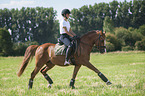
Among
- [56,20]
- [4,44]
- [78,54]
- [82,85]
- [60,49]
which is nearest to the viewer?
[78,54]

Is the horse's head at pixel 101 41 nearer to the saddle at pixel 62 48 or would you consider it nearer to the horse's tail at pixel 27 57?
the saddle at pixel 62 48

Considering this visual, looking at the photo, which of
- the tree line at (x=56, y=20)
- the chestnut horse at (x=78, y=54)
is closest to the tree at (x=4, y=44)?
the tree line at (x=56, y=20)

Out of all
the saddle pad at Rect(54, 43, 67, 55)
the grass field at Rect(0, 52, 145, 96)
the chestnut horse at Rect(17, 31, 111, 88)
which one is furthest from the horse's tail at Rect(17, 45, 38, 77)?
the saddle pad at Rect(54, 43, 67, 55)

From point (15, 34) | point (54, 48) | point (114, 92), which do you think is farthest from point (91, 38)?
point (15, 34)

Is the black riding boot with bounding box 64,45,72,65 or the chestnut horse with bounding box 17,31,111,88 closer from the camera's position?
the black riding boot with bounding box 64,45,72,65

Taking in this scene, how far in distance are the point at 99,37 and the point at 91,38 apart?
1.33ft

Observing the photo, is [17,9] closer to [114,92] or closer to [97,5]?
[97,5]

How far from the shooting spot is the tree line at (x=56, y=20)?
7054 centimetres

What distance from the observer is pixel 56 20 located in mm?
76625

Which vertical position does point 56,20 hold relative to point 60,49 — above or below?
above

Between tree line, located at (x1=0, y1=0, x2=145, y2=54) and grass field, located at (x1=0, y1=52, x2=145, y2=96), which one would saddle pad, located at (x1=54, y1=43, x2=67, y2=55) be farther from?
tree line, located at (x1=0, y1=0, x2=145, y2=54)

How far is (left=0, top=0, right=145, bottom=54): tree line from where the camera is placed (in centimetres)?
7054

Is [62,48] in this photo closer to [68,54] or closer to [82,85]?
[68,54]

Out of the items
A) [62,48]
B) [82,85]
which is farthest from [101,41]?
[82,85]
